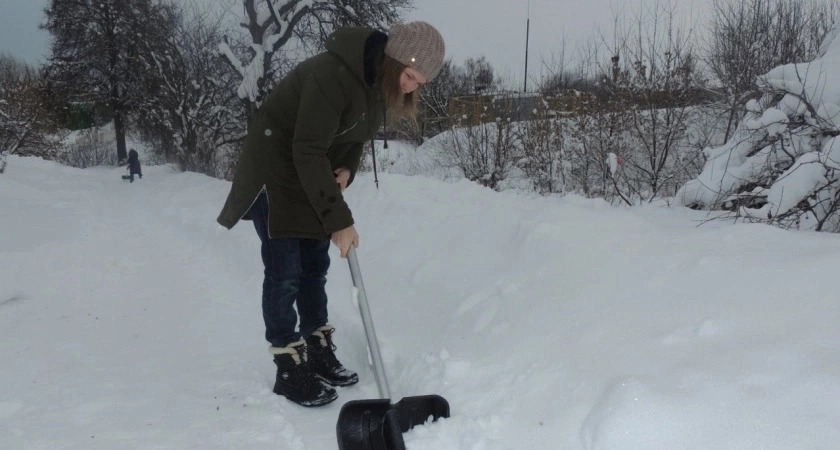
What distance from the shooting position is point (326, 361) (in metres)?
2.75

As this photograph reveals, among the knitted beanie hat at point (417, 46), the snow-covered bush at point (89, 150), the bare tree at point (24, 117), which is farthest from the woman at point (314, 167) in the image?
the snow-covered bush at point (89, 150)

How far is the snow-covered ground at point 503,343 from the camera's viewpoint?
1696 millimetres

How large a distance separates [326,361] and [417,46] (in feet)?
4.99

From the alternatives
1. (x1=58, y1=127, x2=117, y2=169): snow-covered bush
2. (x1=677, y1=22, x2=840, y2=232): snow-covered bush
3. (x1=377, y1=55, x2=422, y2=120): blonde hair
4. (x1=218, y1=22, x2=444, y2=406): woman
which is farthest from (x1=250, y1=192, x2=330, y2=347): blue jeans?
(x1=58, y1=127, x2=117, y2=169): snow-covered bush

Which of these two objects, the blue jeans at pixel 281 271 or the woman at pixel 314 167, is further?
the blue jeans at pixel 281 271

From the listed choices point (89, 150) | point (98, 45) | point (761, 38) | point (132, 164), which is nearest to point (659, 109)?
point (761, 38)

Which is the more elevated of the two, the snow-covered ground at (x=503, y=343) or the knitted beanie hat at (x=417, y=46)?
the knitted beanie hat at (x=417, y=46)

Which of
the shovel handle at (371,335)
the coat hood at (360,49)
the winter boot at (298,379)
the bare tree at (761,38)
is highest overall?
the bare tree at (761,38)

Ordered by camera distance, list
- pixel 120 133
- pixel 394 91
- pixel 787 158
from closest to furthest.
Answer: pixel 394 91 < pixel 787 158 < pixel 120 133

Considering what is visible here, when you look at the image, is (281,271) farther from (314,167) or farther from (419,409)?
(419,409)

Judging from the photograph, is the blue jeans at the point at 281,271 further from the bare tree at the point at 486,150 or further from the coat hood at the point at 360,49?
the bare tree at the point at 486,150

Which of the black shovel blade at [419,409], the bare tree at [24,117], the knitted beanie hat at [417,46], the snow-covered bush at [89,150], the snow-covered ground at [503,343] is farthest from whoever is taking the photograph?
the snow-covered bush at [89,150]

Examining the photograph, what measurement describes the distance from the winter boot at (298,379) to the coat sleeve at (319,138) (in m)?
0.66

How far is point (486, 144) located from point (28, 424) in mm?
8090
